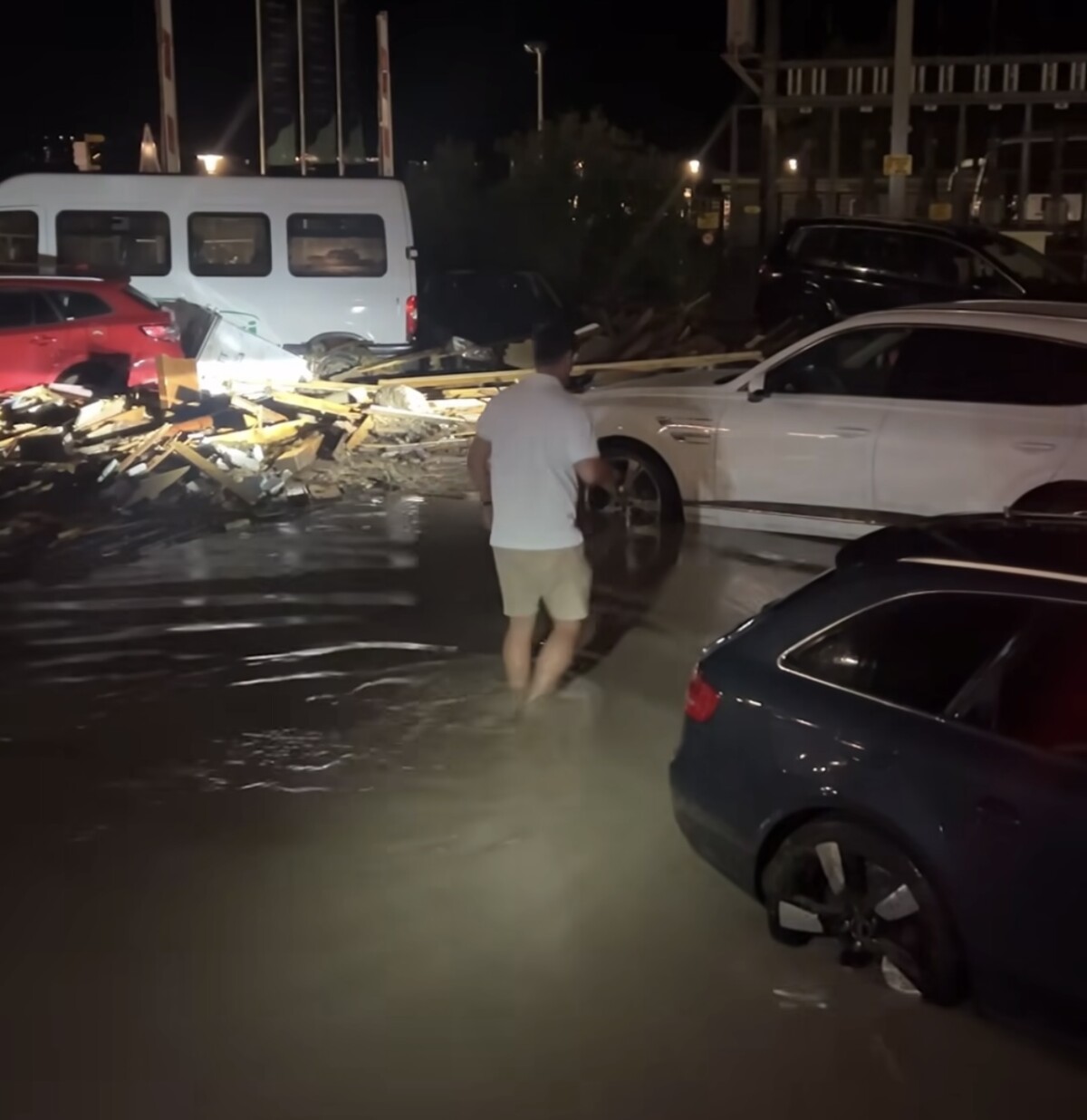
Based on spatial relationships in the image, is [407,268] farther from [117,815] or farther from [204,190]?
[117,815]

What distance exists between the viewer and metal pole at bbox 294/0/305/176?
36594 mm

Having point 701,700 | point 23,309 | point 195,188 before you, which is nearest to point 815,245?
point 195,188

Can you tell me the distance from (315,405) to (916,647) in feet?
35.1

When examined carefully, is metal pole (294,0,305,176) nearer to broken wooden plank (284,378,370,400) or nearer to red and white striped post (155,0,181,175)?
red and white striped post (155,0,181,175)

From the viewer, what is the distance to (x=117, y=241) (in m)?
19.2

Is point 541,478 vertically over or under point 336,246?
under

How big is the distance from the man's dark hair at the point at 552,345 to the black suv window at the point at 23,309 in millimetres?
10628

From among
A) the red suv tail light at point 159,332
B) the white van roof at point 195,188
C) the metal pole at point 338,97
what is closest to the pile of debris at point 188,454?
the red suv tail light at point 159,332

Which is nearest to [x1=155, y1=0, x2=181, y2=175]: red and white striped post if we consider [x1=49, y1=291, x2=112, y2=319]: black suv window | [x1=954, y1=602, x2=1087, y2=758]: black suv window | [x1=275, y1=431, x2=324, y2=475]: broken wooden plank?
[x1=49, y1=291, x2=112, y2=319]: black suv window

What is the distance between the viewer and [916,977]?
14.7 ft

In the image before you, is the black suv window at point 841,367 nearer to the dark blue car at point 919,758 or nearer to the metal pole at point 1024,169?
the dark blue car at point 919,758

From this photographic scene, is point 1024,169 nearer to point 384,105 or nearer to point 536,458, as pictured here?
point 384,105

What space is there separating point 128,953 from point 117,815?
4.02 feet

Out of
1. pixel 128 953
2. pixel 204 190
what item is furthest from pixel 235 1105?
pixel 204 190
